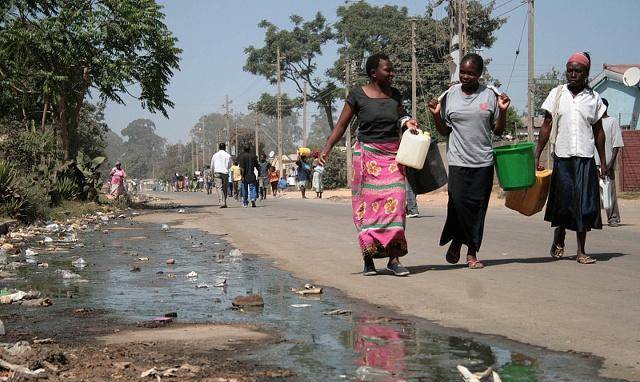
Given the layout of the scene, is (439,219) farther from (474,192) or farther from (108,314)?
(108,314)

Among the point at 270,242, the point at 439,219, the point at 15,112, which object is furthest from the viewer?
the point at 15,112

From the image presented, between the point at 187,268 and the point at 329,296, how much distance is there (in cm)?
277

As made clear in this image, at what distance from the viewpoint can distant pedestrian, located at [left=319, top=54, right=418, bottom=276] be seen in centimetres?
826

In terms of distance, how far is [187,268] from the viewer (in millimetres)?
9539

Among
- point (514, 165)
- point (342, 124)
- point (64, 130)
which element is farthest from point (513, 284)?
point (64, 130)

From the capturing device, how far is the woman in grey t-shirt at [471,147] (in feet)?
27.8

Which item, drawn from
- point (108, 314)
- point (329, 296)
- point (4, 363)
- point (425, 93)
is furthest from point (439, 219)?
point (425, 93)

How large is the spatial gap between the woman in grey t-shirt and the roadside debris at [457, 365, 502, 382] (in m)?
4.42

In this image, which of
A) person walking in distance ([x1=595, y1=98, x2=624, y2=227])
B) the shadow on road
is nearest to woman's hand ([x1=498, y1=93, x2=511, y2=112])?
the shadow on road

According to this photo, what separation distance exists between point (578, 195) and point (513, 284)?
1.82 metres

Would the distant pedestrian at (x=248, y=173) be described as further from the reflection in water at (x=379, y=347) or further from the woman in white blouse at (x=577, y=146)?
the reflection in water at (x=379, y=347)

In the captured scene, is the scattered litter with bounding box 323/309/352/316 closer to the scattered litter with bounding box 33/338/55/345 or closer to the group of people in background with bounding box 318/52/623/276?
the scattered litter with bounding box 33/338/55/345

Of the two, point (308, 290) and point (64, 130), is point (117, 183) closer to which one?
point (64, 130)

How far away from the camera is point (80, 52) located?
79.6 ft
